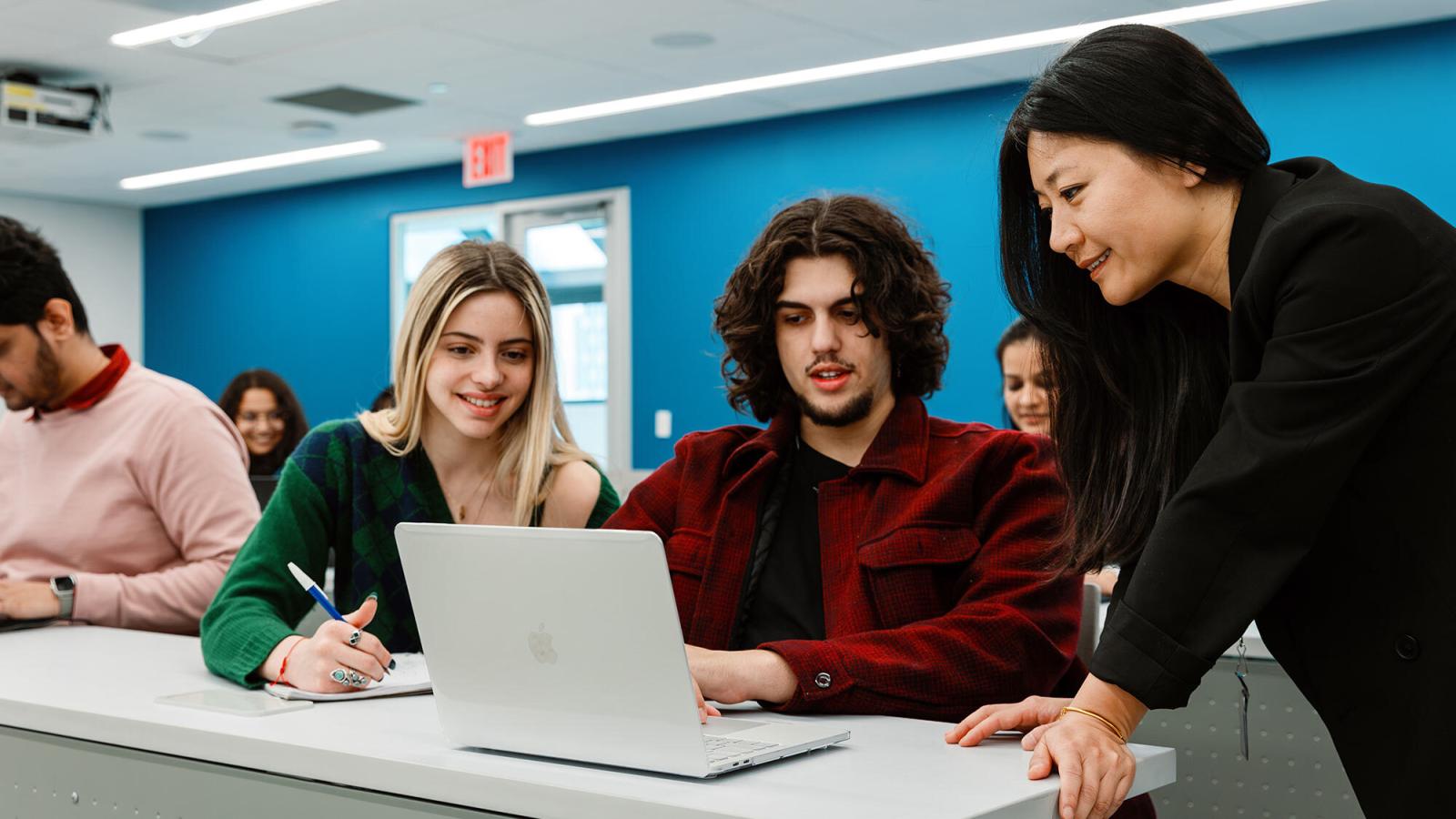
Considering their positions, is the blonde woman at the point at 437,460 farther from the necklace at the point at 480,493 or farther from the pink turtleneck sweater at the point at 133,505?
the pink turtleneck sweater at the point at 133,505

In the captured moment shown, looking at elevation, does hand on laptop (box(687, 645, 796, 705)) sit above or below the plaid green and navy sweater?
below

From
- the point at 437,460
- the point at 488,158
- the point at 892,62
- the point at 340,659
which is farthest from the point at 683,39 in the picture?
the point at 340,659

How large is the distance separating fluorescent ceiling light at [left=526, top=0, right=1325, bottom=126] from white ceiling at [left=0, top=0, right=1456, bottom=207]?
0.31 feet

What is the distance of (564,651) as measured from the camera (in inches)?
51.1

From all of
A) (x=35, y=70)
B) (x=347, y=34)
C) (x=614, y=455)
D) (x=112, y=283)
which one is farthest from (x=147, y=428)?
(x=112, y=283)

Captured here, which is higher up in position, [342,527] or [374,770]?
[342,527]

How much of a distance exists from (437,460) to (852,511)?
697 mm

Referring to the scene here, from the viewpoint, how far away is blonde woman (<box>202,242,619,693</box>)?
208cm

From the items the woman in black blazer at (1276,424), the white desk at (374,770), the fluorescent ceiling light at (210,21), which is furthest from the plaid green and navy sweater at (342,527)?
the fluorescent ceiling light at (210,21)

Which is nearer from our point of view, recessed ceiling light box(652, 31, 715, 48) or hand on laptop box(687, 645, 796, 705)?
hand on laptop box(687, 645, 796, 705)

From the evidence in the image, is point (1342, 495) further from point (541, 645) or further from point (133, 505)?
point (133, 505)

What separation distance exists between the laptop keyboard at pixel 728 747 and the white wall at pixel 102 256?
9.91 m

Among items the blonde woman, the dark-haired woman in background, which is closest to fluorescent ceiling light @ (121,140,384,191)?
the dark-haired woman in background

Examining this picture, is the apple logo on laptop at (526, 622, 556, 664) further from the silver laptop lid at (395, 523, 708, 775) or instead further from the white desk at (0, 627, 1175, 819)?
the white desk at (0, 627, 1175, 819)
